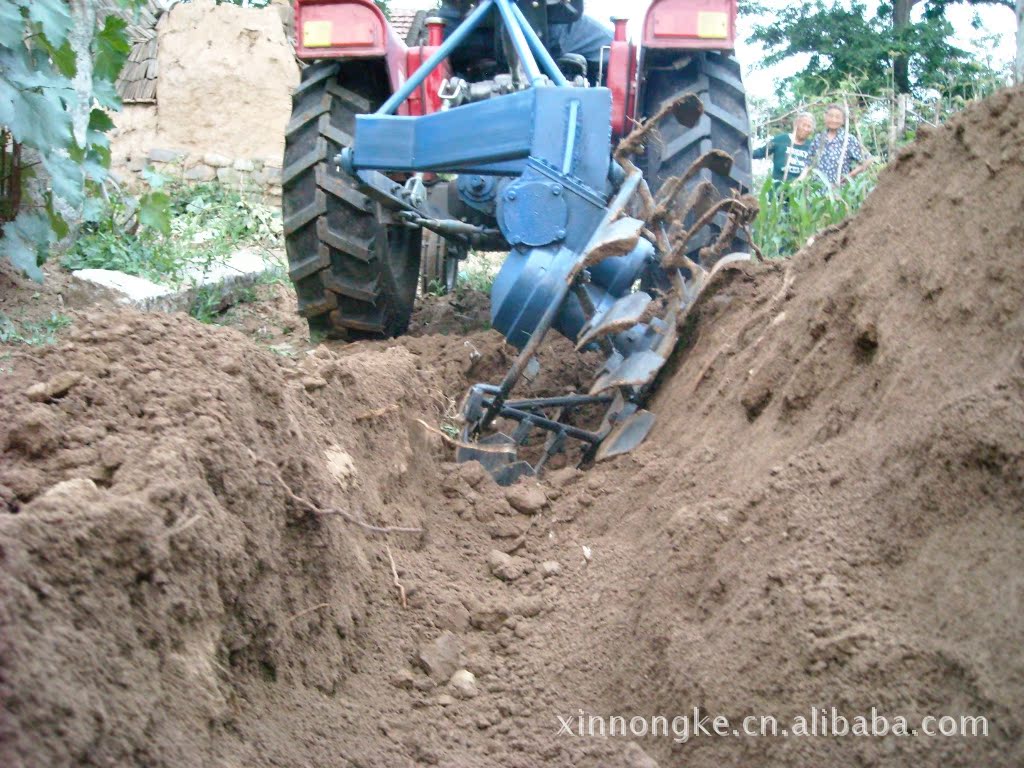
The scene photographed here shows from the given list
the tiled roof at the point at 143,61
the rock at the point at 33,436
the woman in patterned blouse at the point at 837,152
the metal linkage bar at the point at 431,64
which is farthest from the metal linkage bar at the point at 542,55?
the tiled roof at the point at 143,61

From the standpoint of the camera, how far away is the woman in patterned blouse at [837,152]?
24.2 ft

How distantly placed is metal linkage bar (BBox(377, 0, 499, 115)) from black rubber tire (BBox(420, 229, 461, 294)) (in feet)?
6.25

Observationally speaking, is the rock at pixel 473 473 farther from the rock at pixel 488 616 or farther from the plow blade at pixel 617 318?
the rock at pixel 488 616

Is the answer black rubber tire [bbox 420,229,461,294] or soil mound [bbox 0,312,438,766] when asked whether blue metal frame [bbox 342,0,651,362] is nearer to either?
soil mound [bbox 0,312,438,766]

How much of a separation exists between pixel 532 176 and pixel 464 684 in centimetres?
200

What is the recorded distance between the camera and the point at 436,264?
250 inches

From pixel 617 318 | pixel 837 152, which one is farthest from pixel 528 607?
pixel 837 152

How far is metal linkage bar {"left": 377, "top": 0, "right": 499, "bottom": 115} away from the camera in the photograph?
423 centimetres

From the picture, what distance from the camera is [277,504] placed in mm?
2123

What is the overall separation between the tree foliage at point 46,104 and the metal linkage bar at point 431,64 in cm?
126

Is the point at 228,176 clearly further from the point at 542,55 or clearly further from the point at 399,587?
the point at 399,587

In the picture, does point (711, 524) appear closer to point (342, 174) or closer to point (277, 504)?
point (277, 504)

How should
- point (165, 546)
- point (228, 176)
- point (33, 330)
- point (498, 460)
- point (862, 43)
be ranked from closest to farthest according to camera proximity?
point (165, 546)
point (498, 460)
point (33, 330)
point (228, 176)
point (862, 43)

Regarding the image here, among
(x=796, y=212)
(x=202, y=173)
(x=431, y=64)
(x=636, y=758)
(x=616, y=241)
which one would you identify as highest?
(x=431, y=64)
